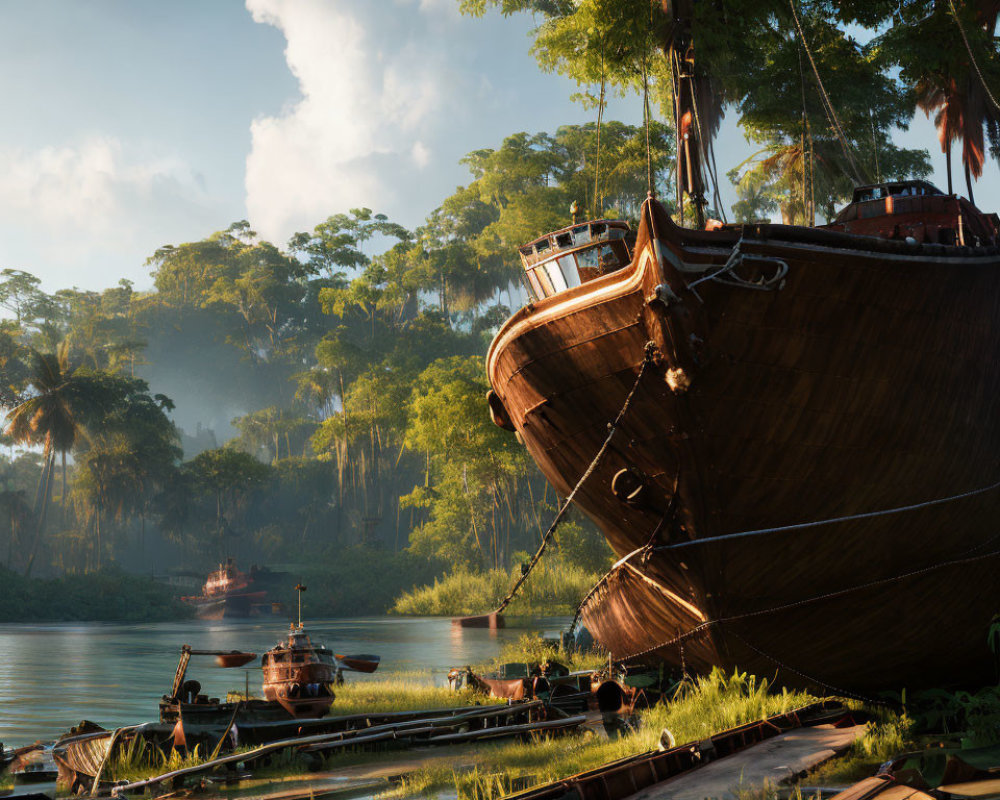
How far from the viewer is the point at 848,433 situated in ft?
34.8

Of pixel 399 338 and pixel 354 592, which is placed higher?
pixel 399 338

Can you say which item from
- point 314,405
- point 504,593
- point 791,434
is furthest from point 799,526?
point 314,405

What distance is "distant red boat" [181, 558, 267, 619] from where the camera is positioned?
6153cm

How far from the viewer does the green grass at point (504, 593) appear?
147 feet

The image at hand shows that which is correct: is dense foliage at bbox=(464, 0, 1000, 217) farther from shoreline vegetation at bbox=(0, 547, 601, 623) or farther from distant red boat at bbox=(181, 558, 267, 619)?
distant red boat at bbox=(181, 558, 267, 619)

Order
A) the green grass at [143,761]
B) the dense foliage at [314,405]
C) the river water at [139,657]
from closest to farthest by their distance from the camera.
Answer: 1. the green grass at [143,761]
2. the river water at [139,657]
3. the dense foliage at [314,405]

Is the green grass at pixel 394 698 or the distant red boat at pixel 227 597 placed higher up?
the distant red boat at pixel 227 597

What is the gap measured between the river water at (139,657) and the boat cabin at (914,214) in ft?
49.6

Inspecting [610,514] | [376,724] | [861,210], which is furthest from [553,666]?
[861,210]

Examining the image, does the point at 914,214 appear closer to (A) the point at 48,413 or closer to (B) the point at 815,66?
(B) the point at 815,66

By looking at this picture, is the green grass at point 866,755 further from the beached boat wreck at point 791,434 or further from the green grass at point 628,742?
the beached boat wreck at point 791,434

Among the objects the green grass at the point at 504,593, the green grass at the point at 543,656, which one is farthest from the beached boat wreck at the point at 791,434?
the green grass at the point at 504,593

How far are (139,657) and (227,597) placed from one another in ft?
94.3

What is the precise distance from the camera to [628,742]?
33.9 ft
